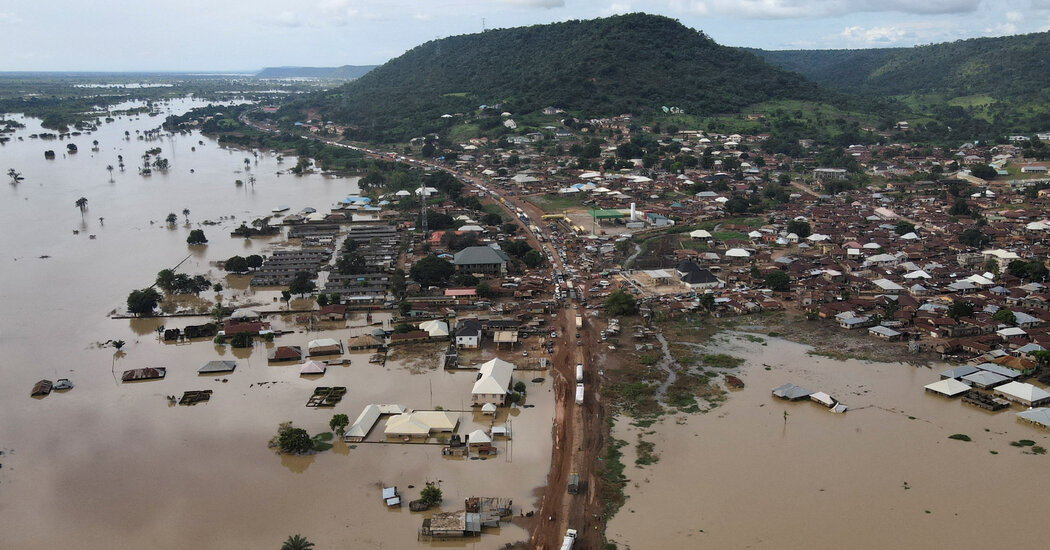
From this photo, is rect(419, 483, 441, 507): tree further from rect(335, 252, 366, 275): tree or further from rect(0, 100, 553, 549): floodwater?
rect(335, 252, 366, 275): tree

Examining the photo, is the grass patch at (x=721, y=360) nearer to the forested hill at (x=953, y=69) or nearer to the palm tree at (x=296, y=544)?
the palm tree at (x=296, y=544)

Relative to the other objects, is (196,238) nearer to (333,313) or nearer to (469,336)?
(333,313)

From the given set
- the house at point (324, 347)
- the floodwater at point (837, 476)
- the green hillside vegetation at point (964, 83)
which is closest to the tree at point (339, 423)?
the house at point (324, 347)

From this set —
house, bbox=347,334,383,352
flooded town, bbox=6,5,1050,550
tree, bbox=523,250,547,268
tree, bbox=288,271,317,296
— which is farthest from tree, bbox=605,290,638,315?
tree, bbox=288,271,317,296

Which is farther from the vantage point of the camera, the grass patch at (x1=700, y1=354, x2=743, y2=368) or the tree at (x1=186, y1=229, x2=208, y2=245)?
the tree at (x1=186, y1=229, x2=208, y2=245)

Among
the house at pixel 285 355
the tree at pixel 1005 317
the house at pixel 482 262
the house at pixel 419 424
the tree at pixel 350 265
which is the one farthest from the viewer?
the house at pixel 482 262

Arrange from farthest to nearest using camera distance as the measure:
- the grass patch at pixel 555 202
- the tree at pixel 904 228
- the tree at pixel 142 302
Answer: the grass patch at pixel 555 202 < the tree at pixel 904 228 < the tree at pixel 142 302

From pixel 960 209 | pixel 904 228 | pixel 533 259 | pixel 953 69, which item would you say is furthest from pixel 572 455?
pixel 953 69
